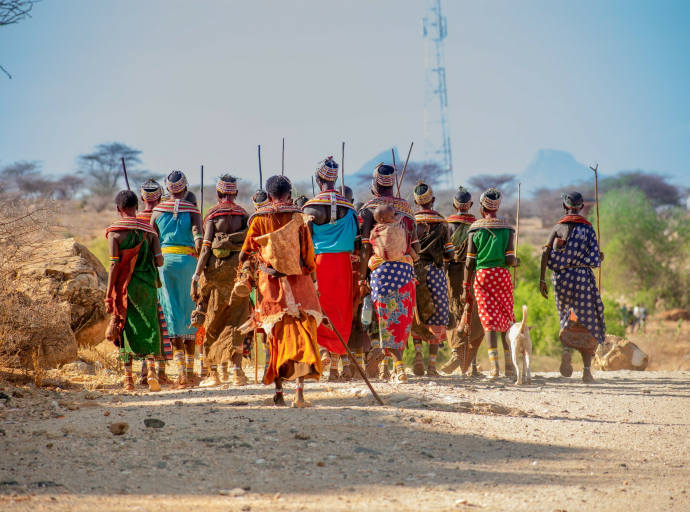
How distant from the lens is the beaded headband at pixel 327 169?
7.29 metres

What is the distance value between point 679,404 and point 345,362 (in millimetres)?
3489

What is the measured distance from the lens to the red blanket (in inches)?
292

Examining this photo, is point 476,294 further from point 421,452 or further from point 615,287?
point 615,287

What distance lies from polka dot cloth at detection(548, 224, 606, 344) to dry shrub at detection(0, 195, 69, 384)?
5.85 m

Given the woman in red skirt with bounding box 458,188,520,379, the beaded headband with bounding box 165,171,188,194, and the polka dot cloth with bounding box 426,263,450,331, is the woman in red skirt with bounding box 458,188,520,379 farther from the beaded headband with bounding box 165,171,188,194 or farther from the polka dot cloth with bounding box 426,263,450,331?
the beaded headband with bounding box 165,171,188,194

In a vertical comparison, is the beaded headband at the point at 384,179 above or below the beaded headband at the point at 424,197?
above

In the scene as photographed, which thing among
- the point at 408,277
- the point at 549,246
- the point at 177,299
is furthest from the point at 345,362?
the point at 549,246

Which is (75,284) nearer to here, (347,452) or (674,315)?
(347,452)

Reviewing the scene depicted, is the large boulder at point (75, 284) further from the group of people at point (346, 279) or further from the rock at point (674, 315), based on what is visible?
the rock at point (674, 315)

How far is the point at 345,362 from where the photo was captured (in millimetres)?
7996

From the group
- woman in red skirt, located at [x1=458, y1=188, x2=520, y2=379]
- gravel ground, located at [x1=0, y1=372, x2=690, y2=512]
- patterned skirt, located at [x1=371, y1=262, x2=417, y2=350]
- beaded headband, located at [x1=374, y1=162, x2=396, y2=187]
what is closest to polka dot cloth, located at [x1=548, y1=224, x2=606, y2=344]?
woman in red skirt, located at [x1=458, y1=188, x2=520, y2=379]

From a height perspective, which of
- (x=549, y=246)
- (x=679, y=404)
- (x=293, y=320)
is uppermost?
(x=549, y=246)

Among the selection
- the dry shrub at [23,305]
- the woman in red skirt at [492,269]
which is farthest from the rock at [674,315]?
the dry shrub at [23,305]

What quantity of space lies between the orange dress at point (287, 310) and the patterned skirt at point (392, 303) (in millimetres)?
1659
